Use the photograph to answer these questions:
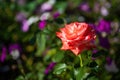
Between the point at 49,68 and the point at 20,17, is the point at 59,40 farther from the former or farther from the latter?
the point at 20,17

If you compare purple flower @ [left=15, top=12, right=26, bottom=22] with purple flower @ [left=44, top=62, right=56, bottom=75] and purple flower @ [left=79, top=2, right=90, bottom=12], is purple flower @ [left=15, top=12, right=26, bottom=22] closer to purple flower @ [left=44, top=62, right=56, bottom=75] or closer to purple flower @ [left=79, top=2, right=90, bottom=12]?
purple flower @ [left=79, top=2, right=90, bottom=12]

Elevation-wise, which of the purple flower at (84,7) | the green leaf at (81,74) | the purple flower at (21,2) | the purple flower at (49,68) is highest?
the purple flower at (21,2)

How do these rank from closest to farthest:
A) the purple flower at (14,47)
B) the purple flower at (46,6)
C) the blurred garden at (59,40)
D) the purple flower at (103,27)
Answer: the blurred garden at (59,40) → the purple flower at (103,27) → the purple flower at (14,47) → the purple flower at (46,6)

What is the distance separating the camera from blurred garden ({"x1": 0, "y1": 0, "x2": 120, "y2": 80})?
1735 mm

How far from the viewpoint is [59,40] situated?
2.34 meters

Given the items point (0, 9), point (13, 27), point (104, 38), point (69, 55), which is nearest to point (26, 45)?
point (13, 27)

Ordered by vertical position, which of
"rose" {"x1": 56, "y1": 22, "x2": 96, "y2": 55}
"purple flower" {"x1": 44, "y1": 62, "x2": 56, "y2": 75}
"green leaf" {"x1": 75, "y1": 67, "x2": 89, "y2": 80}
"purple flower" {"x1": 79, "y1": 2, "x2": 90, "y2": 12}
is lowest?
"purple flower" {"x1": 44, "y1": 62, "x2": 56, "y2": 75}

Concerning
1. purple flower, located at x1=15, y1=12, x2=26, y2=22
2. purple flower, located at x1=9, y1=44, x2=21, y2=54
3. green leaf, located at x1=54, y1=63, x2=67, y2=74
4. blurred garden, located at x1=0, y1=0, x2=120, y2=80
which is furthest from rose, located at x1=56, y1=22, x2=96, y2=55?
purple flower, located at x1=15, y1=12, x2=26, y2=22

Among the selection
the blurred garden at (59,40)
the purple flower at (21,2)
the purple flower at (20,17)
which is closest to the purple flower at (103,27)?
the blurred garden at (59,40)

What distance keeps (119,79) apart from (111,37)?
0.48m

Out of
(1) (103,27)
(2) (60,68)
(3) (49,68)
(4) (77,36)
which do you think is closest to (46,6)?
(1) (103,27)

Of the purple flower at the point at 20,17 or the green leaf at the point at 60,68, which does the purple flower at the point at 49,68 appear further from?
the purple flower at the point at 20,17

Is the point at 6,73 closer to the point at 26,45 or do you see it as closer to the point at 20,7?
the point at 26,45

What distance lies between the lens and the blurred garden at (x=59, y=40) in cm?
174
